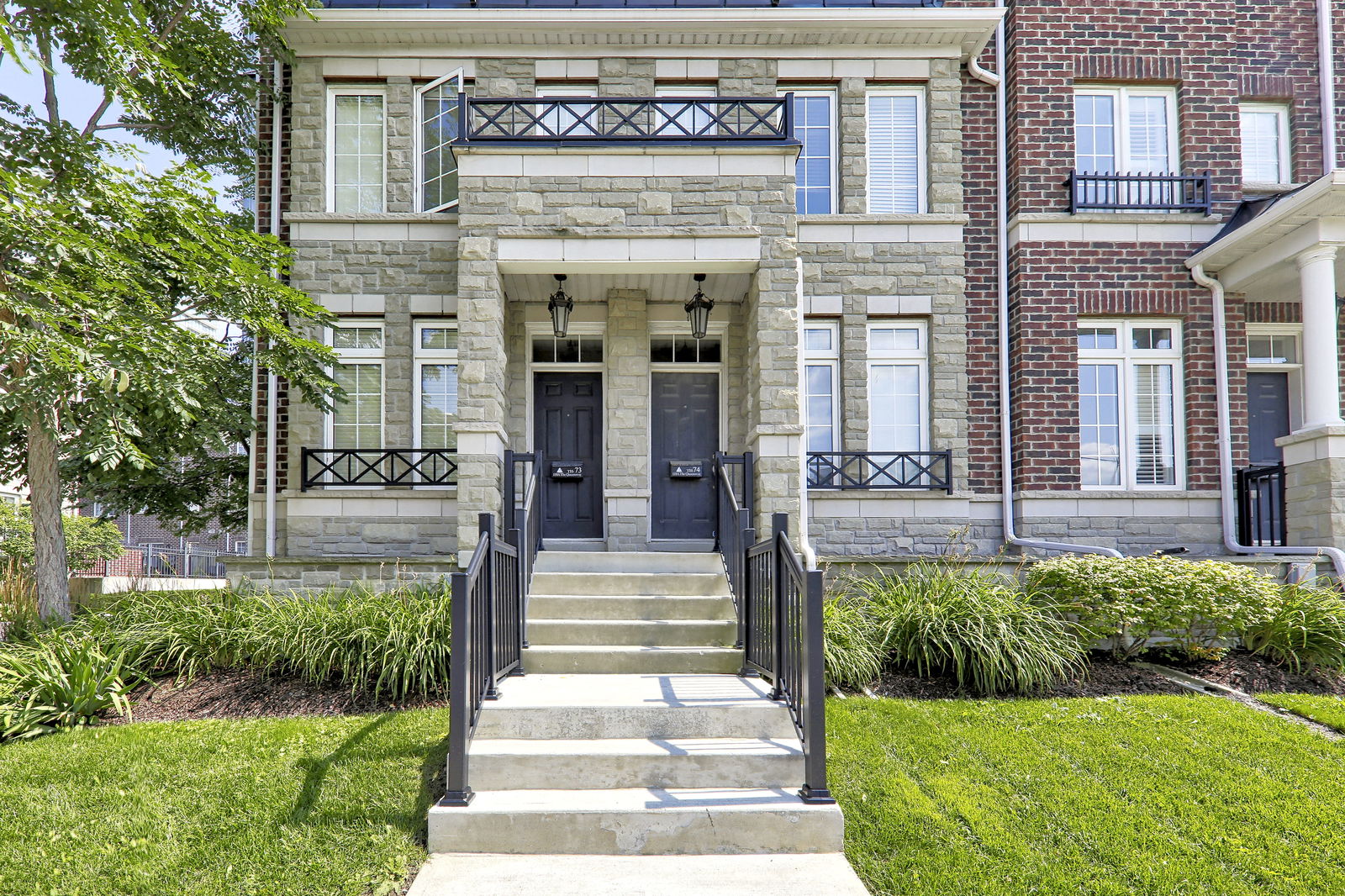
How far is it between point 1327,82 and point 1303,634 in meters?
6.76

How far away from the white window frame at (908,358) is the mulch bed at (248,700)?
224 inches

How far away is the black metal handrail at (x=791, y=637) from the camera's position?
14.3ft

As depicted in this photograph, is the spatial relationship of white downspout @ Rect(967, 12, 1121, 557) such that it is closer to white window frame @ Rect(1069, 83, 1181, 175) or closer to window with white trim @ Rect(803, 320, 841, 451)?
white window frame @ Rect(1069, 83, 1181, 175)

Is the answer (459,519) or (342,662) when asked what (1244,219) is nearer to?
(459,519)

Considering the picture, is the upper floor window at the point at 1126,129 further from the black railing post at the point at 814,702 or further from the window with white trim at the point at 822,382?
the black railing post at the point at 814,702

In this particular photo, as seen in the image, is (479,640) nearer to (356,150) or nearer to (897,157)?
(356,150)

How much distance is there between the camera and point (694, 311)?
28.9 ft

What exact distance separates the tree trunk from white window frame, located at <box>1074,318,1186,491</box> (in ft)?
33.0

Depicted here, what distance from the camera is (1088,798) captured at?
4.47 metres

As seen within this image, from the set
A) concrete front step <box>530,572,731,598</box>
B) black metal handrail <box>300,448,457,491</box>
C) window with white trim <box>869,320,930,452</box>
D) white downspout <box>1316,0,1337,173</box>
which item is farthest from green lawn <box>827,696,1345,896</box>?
white downspout <box>1316,0,1337,173</box>

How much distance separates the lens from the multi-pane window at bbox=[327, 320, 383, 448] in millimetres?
9188

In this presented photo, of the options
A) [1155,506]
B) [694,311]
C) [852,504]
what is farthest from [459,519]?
[1155,506]

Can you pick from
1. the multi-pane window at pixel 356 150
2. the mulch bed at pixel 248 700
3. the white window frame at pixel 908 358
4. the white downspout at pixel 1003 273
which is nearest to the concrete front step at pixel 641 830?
the mulch bed at pixel 248 700

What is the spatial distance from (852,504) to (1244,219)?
203 inches
